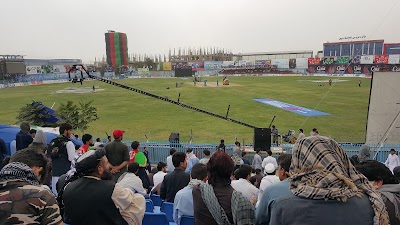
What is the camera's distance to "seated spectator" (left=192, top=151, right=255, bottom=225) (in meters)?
2.52

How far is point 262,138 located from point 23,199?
1167 cm

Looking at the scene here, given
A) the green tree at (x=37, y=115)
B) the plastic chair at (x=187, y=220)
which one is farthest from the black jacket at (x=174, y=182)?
the green tree at (x=37, y=115)

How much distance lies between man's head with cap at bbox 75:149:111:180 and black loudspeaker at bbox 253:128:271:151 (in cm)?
1077

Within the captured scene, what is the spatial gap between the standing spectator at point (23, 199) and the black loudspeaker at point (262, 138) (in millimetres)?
11372

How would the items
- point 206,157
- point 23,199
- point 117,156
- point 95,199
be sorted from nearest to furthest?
point 23,199, point 95,199, point 117,156, point 206,157

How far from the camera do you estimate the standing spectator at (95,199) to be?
8.25ft

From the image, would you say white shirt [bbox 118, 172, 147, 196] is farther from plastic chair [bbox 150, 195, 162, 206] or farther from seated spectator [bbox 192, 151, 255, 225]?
seated spectator [bbox 192, 151, 255, 225]

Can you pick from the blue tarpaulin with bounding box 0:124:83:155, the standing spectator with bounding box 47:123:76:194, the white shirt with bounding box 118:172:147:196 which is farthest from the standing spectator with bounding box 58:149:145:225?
the blue tarpaulin with bounding box 0:124:83:155

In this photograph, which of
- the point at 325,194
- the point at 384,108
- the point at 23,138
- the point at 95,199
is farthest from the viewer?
the point at 384,108

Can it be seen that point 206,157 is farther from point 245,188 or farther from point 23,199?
point 23,199

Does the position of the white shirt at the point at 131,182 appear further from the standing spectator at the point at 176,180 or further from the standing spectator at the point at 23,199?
the standing spectator at the point at 23,199

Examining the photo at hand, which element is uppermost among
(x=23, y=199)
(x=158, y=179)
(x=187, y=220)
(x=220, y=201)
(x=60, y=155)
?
(x=23, y=199)

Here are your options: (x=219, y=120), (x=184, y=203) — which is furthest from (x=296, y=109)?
(x=184, y=203)

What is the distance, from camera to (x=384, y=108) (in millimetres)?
13531
